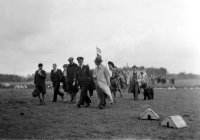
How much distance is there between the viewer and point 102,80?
46.4 feet

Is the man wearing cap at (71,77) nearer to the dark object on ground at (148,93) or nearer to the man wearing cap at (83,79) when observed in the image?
the man wearing cap at (83,79)

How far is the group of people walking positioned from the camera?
46.4 ft

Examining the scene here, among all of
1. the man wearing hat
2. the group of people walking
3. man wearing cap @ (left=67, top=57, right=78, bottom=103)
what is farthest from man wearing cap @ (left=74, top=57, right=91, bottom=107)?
the man wearing hat

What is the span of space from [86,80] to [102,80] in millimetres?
746

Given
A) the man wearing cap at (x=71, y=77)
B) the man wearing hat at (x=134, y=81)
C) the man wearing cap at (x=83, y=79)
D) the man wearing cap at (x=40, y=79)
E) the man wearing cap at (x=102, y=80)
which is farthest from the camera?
the man wearing hat at (x=134, y=81)

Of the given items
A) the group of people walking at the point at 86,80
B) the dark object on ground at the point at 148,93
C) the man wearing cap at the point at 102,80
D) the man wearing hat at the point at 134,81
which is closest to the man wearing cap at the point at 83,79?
the group of people walking at the point at 86,80

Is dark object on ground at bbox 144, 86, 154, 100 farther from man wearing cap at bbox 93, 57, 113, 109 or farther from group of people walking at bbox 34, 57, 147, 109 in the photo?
man wearing cap at bbox 93, 57, 113, 109

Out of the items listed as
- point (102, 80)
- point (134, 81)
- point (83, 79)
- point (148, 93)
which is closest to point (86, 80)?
point (83, 79)

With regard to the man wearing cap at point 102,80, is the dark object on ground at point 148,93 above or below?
below

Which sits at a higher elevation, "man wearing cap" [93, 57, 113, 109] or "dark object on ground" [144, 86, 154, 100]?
"man wearing cap" [93, 57, 113, 109]

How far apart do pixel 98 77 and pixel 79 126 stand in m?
5.41

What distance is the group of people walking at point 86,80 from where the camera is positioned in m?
14.1

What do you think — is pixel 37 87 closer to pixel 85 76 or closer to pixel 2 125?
pixel 85 76

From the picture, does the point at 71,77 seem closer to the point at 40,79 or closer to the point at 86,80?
the point at 40,79
